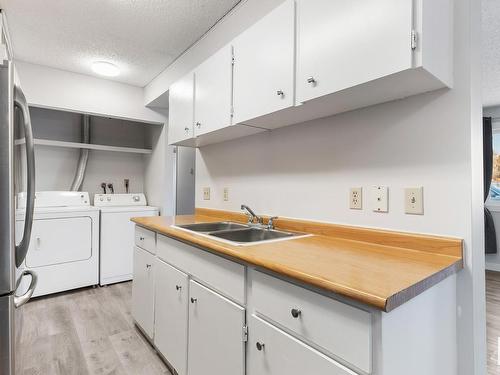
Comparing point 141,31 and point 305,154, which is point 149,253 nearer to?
point 305,154

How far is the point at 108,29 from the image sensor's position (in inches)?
93.4

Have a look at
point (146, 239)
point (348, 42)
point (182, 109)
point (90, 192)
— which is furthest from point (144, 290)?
point (90, 192)

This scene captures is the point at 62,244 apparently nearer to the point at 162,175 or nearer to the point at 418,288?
Answer: the point at 162,175

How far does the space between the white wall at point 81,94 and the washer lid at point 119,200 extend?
100 cm

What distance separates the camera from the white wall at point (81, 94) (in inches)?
116

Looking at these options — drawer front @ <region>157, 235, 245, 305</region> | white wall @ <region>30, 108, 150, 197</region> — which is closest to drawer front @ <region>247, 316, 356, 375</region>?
drawer front @ <region>157, 235, 245, 305</region>

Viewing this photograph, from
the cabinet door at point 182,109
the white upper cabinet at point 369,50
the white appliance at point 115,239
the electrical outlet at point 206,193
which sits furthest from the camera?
the white appliance at point 115,239

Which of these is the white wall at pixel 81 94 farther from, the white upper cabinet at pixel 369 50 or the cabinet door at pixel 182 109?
the white upper cabinet at pixel 369 50

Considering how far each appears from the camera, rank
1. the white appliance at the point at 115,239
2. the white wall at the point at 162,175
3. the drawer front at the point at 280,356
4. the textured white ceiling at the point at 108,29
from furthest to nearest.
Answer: the white wall at the point at 162,175, the white appliance at the point at 115,239, the textured white ceiling at the point at 108,29, the drawer front at the point at 280,356

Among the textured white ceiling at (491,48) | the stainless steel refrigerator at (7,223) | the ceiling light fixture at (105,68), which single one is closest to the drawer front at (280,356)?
the stainless steel refrigerator at (7,223)

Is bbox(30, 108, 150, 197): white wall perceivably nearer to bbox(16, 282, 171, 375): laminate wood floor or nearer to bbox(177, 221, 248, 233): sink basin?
bbox(16, 282, 171, 375): laminate wood floor

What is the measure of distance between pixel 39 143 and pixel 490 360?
177 inches

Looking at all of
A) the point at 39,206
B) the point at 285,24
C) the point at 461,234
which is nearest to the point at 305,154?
the point at 285,24

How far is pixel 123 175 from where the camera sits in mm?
4062
